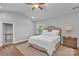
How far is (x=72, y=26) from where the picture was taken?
1819 mm

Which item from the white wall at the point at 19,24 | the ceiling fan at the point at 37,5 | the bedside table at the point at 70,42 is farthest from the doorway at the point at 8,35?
the bedside table at the point at 70,42

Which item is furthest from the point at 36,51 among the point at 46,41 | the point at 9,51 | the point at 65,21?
the point at 65,21

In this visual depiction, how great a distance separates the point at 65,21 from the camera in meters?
1.83

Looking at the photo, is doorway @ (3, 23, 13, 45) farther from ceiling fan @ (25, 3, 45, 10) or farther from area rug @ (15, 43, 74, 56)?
ceiling fan @ (25, 3, 45, 10)

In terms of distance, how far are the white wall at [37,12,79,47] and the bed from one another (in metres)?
0.07

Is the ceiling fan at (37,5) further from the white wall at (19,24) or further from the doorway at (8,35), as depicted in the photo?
the doorway at (8,35)

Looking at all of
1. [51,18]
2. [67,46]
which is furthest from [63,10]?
[67,46]

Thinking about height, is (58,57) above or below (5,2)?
below

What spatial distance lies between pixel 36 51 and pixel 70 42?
571mm

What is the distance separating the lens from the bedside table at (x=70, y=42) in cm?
181

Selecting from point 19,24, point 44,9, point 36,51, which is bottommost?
point 36,51

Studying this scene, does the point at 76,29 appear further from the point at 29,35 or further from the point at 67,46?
the point at 29,35

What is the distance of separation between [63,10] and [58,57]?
2.49ft

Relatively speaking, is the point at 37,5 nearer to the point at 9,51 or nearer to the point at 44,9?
the point at 44,9
